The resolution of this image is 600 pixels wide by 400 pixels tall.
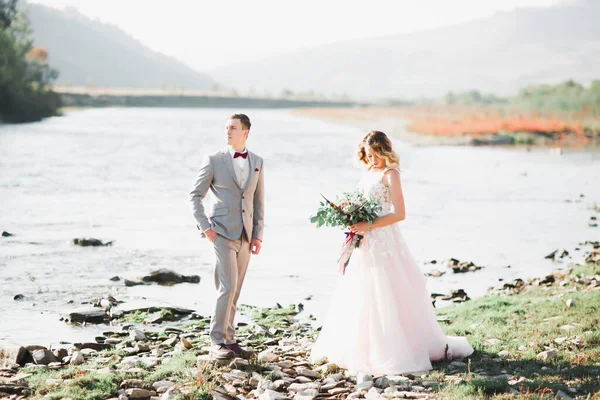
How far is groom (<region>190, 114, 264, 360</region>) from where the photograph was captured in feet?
29.1

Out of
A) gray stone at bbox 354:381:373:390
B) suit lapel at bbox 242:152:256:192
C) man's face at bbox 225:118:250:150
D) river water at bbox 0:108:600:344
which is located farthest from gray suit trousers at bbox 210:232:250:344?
river water at bbox 0:108:600:344

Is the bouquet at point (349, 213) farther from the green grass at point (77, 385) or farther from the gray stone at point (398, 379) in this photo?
the green grass at point (77, 385)

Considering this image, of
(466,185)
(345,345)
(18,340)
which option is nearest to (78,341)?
(18,340)

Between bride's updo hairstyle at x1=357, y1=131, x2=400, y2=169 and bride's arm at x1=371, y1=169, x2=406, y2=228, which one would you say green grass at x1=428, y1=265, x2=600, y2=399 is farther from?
bride's updo hairstyle at x1=357, y1=131, x2=400, y2=169

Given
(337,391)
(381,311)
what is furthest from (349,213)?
(337,391)

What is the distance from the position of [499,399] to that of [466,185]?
3161cm

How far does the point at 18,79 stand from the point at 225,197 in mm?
75973

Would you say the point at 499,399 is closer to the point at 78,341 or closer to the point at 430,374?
the point at 430,374

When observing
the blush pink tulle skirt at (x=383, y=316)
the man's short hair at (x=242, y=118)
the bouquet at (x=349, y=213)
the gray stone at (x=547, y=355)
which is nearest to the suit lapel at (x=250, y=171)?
the man's short hair at (x=242, y=118)

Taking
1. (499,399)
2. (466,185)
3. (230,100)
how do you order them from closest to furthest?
(499,399)
(466,185)
(230,100)

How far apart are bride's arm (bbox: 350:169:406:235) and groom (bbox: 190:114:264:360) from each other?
1213 mm

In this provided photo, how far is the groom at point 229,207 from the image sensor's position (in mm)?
8867

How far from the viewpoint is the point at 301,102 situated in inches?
7023

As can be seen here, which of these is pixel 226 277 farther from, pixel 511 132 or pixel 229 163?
pixel 511 132
